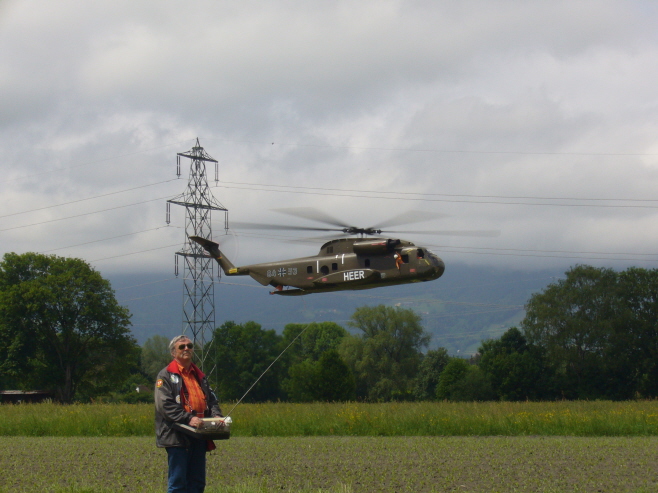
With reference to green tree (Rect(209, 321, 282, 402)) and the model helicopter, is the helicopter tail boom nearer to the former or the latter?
the model helicopter

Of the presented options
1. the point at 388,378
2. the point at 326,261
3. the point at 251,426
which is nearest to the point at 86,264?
the point at 388,378

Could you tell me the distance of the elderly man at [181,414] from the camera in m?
9.15

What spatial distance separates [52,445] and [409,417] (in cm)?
1311

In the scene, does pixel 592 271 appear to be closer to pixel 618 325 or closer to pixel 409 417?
pixel 618 325

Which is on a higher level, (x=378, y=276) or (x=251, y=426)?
(x=378, y=276)

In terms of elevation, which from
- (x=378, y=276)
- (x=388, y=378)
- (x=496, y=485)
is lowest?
(x=388, y=378)

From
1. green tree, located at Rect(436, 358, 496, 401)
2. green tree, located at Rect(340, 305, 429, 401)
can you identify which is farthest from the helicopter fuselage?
green tree, located at Rect(340, 305, 429, 401)

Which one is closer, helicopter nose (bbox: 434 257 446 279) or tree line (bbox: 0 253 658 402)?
helicopter nose (bbox: 434 257 446 279)

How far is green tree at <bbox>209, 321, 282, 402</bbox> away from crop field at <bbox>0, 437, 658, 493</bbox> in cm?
7690

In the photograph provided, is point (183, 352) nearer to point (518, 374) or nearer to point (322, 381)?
point (322, 381)

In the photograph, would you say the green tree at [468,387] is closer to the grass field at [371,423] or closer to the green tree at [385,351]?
the green tree at [385,351]

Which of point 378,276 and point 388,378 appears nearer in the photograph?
point 378,276

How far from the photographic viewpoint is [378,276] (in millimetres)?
21703

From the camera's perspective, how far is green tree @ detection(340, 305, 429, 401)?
89.6 meters
